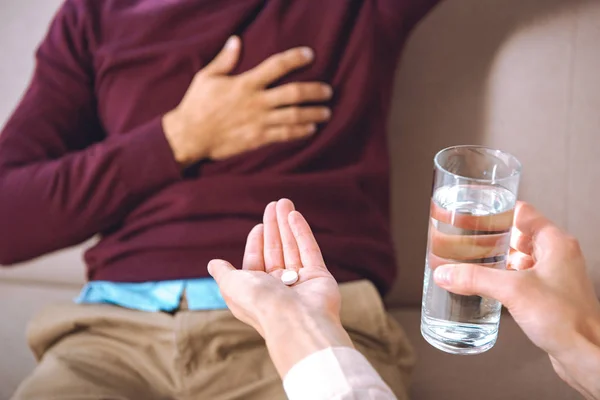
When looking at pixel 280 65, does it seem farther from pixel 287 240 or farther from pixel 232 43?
pixel 287 240

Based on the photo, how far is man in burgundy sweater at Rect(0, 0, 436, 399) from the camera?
106 cm

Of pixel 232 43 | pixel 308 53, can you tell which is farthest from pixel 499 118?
pixel 232 43

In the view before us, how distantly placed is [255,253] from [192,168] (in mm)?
349

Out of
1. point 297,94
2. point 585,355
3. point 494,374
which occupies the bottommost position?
point 494,374

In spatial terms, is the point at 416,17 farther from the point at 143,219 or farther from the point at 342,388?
the point at 342,388

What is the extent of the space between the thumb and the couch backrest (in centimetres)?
62

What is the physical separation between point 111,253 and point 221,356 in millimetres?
283

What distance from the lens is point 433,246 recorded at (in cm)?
76

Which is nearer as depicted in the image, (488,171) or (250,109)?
(488,171)

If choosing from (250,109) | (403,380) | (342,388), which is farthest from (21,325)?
(342,388)

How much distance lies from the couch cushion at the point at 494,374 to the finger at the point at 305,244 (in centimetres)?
40

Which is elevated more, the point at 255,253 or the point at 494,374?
the point at 255,253

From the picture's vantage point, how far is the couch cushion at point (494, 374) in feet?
3.54

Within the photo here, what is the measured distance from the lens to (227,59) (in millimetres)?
1136
